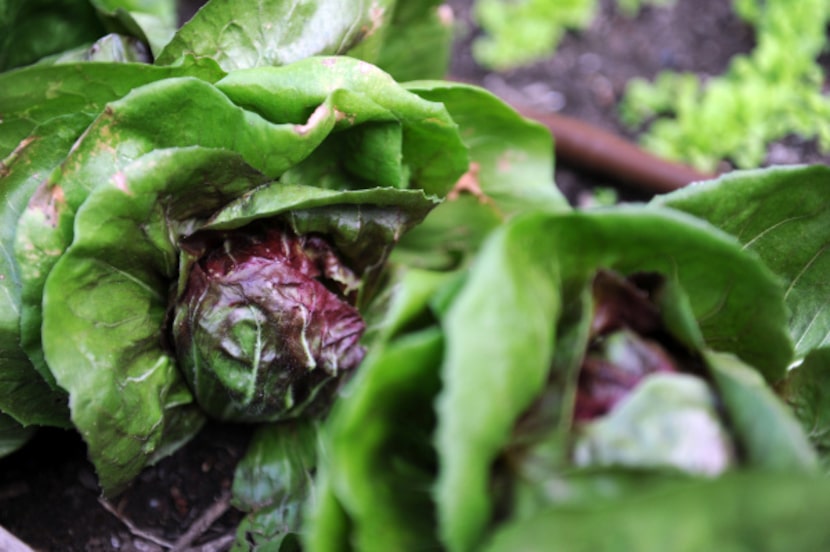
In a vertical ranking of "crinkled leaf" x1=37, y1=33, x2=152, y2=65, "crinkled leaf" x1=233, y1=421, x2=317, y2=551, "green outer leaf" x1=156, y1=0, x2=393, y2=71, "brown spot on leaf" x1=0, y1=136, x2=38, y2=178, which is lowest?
"crinkled leaf" x1=233, y1=421, x2=317, y2=551

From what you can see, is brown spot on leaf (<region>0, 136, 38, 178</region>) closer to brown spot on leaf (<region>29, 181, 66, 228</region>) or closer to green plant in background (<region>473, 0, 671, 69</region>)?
brown spot on leaf (<region>29, 181, 66, 228</region>)

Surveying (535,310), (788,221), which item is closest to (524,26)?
(788,221)

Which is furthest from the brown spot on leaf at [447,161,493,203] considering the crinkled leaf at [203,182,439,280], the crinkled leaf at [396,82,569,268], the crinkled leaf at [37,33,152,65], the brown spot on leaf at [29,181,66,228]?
the brown spot on leaf at [29,181,66,228]

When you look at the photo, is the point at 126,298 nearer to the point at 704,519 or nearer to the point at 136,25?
the point at 136,25

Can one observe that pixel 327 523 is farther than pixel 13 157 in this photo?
No

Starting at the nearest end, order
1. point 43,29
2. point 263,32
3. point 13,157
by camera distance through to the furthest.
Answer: point 13,157, point 263,32, point 43,29

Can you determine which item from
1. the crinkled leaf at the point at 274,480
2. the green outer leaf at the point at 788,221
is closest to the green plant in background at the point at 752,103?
the green outer leaf at the point at 788,221

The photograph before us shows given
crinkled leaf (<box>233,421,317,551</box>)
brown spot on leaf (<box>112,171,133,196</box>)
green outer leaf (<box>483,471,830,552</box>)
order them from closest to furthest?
green outer leaf (<box>483,471,830,552</box>), brown spot on leaf (<box>112,171,133,196</box>), crinkled leaf (<box>233,421,317,551</box>)

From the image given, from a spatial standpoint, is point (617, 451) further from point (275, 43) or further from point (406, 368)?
point (275, 43)

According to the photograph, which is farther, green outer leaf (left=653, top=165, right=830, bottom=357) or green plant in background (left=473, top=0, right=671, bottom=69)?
green plant in background (left=473, top=0, right=671, bottom=69)
